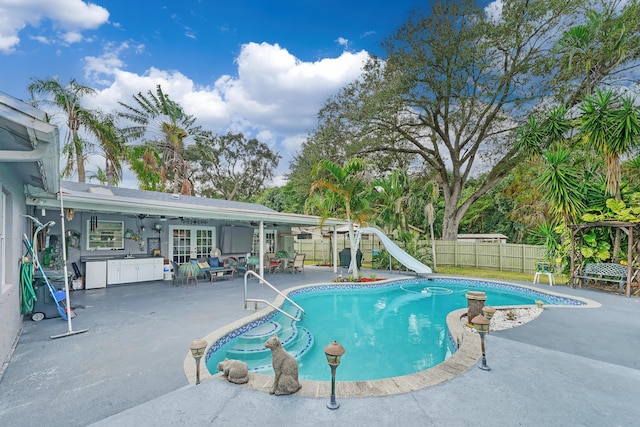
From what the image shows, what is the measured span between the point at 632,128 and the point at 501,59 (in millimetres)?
9567

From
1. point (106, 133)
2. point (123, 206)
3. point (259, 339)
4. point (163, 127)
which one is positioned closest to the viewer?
point (259, 339)

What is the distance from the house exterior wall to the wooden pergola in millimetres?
13690

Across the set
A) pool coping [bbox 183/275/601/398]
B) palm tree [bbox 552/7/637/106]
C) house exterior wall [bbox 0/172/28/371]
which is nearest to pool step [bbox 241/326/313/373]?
pool coping [bbox 183/275/601/398]

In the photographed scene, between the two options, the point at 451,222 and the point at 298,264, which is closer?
the point at 298,264

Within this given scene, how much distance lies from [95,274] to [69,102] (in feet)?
34.7

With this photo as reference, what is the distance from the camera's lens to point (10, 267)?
479 centimetres

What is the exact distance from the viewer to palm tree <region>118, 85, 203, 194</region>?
20.9 m

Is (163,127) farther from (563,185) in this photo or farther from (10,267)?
(563,185)

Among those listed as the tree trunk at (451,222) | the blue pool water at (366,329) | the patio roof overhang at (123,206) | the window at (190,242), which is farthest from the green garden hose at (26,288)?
the tree trunk at (451,222)

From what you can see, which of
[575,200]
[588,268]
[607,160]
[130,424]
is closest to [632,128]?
[607,160]

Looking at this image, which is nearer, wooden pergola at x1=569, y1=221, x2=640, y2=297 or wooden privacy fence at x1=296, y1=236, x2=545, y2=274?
wooden pergola at x1=569, y1=221, x2=640, y2=297

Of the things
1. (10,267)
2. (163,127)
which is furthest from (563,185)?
(163,127)

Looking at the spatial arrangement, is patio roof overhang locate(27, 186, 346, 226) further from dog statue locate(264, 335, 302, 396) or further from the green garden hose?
dog statue locate(264, 335, 302, 396)

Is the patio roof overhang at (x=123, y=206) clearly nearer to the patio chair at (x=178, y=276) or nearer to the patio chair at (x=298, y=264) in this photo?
the patio chair at (x=178, y=276)
